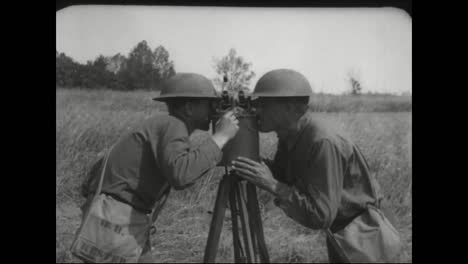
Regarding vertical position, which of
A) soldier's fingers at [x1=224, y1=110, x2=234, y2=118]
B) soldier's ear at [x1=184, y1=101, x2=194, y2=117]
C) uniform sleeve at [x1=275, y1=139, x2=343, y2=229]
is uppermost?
soldier's ear at [x1=184, y1=101, x2=194, y2=117]

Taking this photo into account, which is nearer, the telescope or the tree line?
the telescope

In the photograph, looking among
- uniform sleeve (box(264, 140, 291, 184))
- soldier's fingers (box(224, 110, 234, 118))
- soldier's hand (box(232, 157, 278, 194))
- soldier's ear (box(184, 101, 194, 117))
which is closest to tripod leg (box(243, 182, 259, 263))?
soldier's hand (box(232, 157, 278, 194))

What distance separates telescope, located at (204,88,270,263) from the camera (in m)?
3.50

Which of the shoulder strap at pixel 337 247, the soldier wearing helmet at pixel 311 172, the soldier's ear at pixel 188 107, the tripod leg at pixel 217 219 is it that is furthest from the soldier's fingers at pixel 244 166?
the shoulder strap at pixel 337 247

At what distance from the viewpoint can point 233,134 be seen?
346 cm

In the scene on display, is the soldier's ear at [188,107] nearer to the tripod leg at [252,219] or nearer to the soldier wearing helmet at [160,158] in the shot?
the soldier wearing helmet at [160,158]

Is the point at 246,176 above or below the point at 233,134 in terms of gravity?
below

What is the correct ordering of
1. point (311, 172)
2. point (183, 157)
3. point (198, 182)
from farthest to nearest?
point (198, 182) → point (311, 172) → point (183, 157)

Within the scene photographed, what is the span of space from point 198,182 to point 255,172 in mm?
411

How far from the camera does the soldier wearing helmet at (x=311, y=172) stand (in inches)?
134

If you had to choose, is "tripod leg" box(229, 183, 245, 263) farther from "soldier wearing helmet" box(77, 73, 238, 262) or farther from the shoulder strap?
the shoulder strap

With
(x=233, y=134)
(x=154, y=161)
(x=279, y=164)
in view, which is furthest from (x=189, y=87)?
(x=279, y=164)

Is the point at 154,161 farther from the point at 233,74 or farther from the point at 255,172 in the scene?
the point at 233,74

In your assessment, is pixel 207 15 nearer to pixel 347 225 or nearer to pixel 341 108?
pixel 341 108
